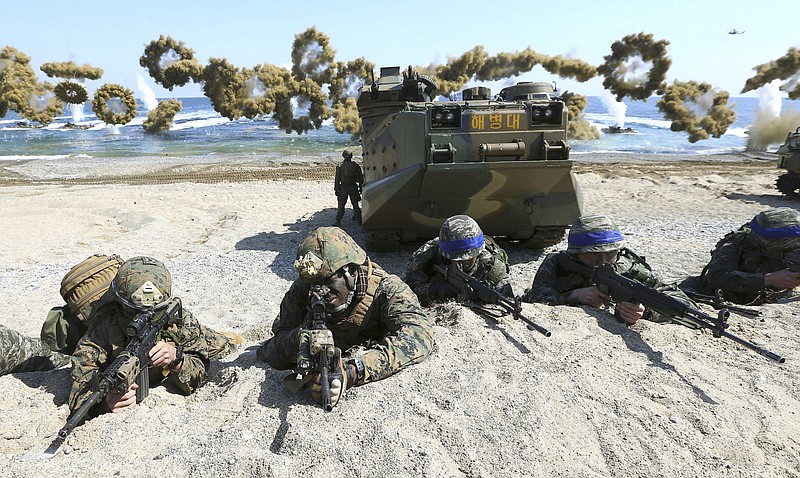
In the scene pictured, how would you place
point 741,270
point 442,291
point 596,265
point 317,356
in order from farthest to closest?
1. point 741,270
2. point 442,291
3. point 596,265
4. point 317,356

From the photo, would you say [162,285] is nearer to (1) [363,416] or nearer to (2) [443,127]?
(1) [363,416]

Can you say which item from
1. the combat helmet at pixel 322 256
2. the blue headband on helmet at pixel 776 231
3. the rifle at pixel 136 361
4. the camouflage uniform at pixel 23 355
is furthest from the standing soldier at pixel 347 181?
the combat helmet at pixel 322 256

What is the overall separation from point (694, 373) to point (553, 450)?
125cm

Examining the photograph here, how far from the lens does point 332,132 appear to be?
143 feet

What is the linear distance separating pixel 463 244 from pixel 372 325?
1.50 meters

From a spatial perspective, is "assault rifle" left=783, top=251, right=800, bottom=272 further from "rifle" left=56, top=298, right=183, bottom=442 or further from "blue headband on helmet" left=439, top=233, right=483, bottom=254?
"rifle" left=56, top=298, right=183, bottom=442

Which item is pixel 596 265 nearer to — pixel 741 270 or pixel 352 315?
pixel 741 270

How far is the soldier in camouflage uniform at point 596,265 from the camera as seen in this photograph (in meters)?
4.19

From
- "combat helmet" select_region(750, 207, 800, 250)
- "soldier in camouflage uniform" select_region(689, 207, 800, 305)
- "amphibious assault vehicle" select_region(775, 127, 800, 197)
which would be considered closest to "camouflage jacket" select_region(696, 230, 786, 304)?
"soldier in camouflage uniform" select_region(689, 207, 800, 305)

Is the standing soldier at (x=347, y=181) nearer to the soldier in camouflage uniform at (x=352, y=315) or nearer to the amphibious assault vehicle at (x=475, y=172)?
the amphibious assault vehicle at (x=475, y=172)

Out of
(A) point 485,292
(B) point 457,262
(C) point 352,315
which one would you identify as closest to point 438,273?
(B) point 457,262

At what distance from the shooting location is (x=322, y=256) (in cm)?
308

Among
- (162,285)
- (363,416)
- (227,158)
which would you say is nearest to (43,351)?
(162,285)

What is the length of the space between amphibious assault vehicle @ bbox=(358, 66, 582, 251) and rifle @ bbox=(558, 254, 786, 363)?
8.97 ft
